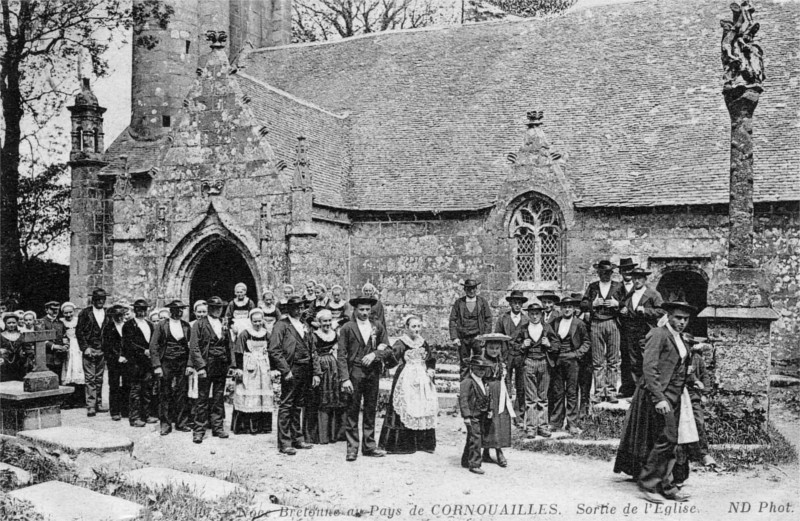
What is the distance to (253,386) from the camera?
1121cm

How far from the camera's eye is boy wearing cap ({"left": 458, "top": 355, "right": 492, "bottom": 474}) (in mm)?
8781

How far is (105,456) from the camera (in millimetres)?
7996

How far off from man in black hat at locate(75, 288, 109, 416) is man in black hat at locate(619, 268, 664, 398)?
813cm

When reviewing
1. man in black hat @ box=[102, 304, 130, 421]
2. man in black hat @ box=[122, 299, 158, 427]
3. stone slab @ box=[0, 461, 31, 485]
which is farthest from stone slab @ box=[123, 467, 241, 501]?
man in black hat @ box=[102, 304, 130, 421]

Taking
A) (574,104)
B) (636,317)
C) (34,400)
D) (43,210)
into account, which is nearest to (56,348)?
(34,400)

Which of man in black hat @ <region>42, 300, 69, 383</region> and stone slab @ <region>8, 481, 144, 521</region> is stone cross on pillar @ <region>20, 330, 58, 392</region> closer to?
stone slab @ <region>8, 481, 144, 521</region>

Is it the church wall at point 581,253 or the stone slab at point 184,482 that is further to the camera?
the church wall at point 581,253

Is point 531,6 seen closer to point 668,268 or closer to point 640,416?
point 668,268

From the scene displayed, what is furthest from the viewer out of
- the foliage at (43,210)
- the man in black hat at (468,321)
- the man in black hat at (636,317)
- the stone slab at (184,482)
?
the foliage at (43,210)

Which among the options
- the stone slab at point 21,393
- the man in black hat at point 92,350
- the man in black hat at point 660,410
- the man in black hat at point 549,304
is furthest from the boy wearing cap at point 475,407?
the man in black hat at point 92,350

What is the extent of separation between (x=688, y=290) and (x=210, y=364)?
10083 mm

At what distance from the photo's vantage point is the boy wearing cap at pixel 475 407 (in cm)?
878

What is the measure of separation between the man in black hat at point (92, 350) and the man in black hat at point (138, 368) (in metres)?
0.95

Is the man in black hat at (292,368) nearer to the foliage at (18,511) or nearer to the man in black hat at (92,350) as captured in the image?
the man in black hat at (92,350)
